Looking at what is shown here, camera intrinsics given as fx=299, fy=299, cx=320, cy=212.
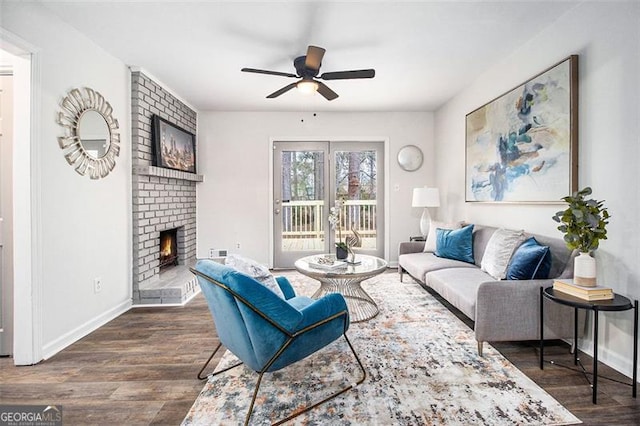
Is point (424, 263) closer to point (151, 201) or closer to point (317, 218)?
point (317, 218)

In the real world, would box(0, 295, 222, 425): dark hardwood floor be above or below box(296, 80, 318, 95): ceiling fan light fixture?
below

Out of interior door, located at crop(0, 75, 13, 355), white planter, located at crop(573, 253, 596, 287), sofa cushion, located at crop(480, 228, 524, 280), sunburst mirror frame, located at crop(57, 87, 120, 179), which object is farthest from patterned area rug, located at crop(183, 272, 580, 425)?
sunburst mirror frame, located at crop(57, 87, 120, 179)

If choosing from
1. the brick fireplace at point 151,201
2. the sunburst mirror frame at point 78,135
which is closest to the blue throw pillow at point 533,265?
the brick fireplace at point 151,201

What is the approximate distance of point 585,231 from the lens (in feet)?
5.95

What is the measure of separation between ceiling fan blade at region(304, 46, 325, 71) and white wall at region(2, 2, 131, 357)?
1.94 meters

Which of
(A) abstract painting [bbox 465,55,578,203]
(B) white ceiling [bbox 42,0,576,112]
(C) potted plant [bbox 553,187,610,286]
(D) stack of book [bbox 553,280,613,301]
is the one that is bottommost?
(D) stack of book [bbox 553,280,613,301]

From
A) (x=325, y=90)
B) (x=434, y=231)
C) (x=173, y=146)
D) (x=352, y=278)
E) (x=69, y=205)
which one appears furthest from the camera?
(x=173, y=146)

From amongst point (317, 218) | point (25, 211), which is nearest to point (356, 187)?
point (317, 218)

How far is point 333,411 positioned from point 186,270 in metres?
3.07

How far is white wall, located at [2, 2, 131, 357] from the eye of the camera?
7.00ft

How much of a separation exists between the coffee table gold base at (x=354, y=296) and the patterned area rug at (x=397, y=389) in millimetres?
356

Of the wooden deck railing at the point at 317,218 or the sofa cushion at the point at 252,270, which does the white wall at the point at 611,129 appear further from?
the wooden deck railing at the point at 317,218

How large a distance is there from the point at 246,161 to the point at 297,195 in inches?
39.1

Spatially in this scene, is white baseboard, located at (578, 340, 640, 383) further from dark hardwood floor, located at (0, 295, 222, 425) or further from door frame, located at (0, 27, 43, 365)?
door frame, located at (0, 27, 43, 365)
